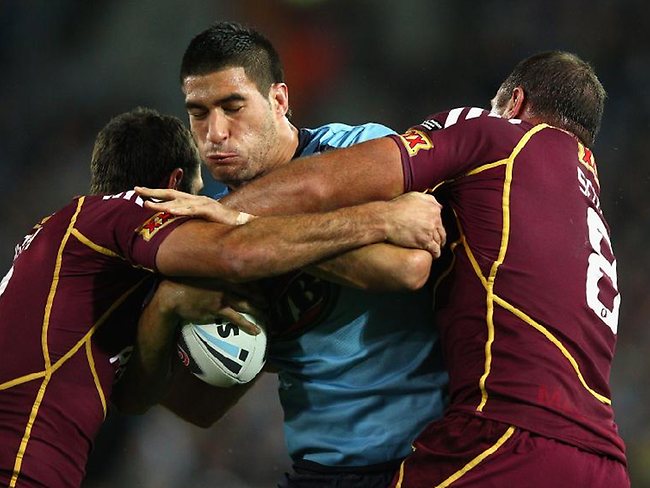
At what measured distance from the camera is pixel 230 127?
3.22 m

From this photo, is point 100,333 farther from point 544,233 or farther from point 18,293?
point 544,233

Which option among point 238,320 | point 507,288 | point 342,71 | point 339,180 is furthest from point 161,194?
point 342,71

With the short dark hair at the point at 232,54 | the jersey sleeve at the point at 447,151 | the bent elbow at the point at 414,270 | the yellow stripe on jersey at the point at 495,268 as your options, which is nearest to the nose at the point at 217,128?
the short dark hair at the point at 232,54

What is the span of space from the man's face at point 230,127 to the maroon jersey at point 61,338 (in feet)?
1.23

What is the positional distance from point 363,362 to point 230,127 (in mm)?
885

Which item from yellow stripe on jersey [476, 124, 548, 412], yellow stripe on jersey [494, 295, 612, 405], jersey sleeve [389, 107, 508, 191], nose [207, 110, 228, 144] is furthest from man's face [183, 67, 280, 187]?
yellow stripe on jersey [494, 295, 612, 405]

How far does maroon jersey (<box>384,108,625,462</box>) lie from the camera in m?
2.51

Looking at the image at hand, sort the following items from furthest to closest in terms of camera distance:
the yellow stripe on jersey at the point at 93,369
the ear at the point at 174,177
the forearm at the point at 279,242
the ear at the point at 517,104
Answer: the ear at the point at 174,177, the ear at the point at 517,104, the yellow stripe on jersey at the point at 93,369, the forearm at the point at 279,242

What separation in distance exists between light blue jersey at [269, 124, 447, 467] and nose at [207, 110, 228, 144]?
1.71 ft

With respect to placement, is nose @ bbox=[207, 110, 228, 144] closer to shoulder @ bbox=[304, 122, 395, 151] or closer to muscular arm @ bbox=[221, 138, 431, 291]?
shoulder @ bbox=[304, 122, 395, 151]

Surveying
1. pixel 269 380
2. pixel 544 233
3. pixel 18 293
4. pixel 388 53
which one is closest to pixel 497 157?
pixel 544 233

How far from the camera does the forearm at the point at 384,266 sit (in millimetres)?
2629

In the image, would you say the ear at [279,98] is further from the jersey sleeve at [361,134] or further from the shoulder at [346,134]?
the jersey sleeve at [361,134]

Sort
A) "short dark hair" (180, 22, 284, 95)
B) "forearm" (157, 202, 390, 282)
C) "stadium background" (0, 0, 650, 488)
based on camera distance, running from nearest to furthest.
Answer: "forearm" (157, 202, 390, 282)
"short dark hair" (180, 22, 284, 95)
"stadium background" (0, 0, 650, 488)
